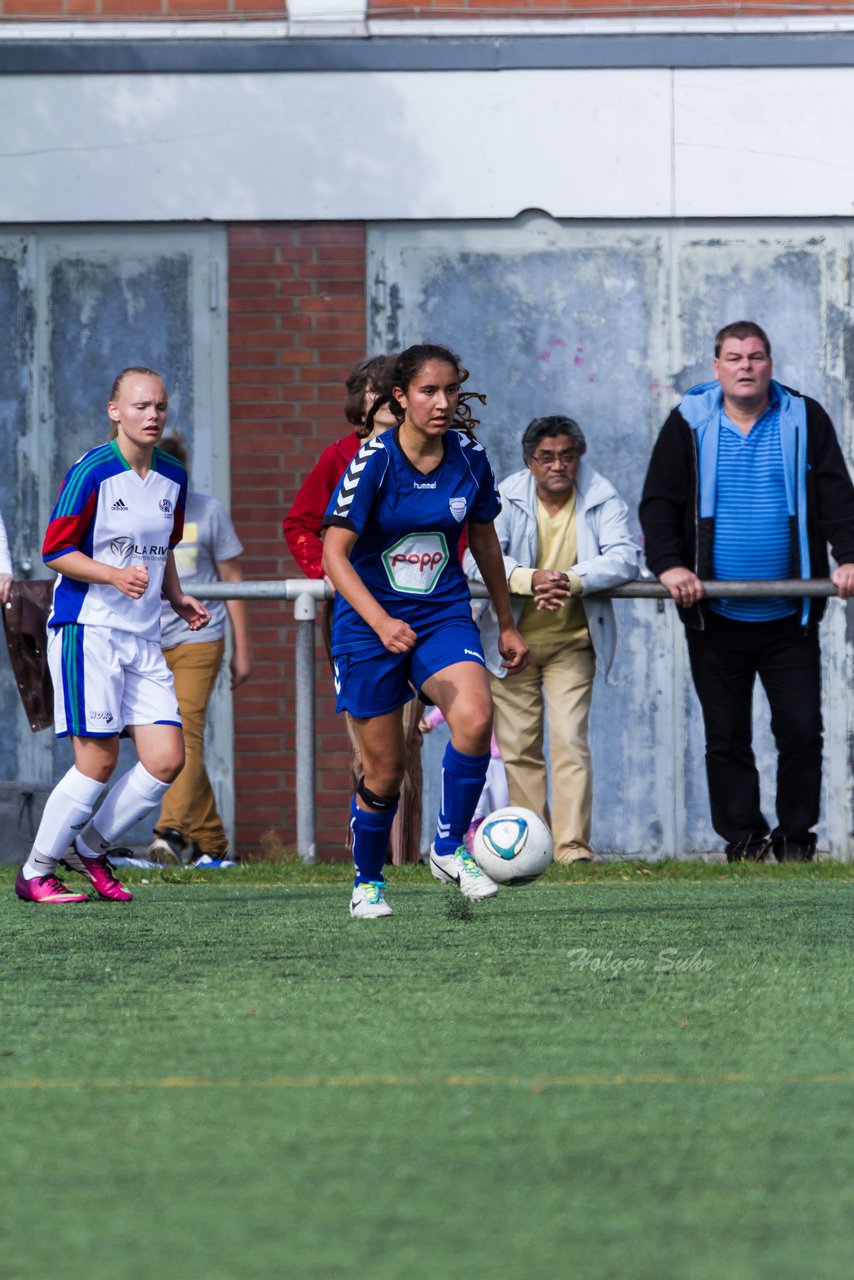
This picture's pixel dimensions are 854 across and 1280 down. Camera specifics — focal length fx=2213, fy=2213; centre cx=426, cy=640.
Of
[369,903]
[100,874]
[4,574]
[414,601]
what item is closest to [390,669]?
[414,601]

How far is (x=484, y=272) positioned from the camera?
11344mm

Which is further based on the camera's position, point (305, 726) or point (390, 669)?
point (305, 726)

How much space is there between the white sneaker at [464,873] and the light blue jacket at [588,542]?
2245 mm

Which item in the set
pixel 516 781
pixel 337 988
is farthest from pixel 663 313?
pixel 337 988

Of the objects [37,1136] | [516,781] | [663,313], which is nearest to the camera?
[37,1136]

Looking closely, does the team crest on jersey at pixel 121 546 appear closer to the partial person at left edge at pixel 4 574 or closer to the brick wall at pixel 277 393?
the partial person at left edge at pixel 4 574

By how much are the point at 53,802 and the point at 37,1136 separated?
3729 mm

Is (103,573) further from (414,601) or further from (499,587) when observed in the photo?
(499,587)

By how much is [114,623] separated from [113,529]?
0.97 feet

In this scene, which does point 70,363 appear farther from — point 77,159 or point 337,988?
point 337,988

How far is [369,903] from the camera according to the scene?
21.5 ft

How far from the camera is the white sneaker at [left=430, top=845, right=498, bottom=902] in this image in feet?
20.7

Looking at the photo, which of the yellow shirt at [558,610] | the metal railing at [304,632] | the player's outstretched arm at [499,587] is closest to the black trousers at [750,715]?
the metal railing at [304,632]

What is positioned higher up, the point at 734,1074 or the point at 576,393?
the point at 576,393
